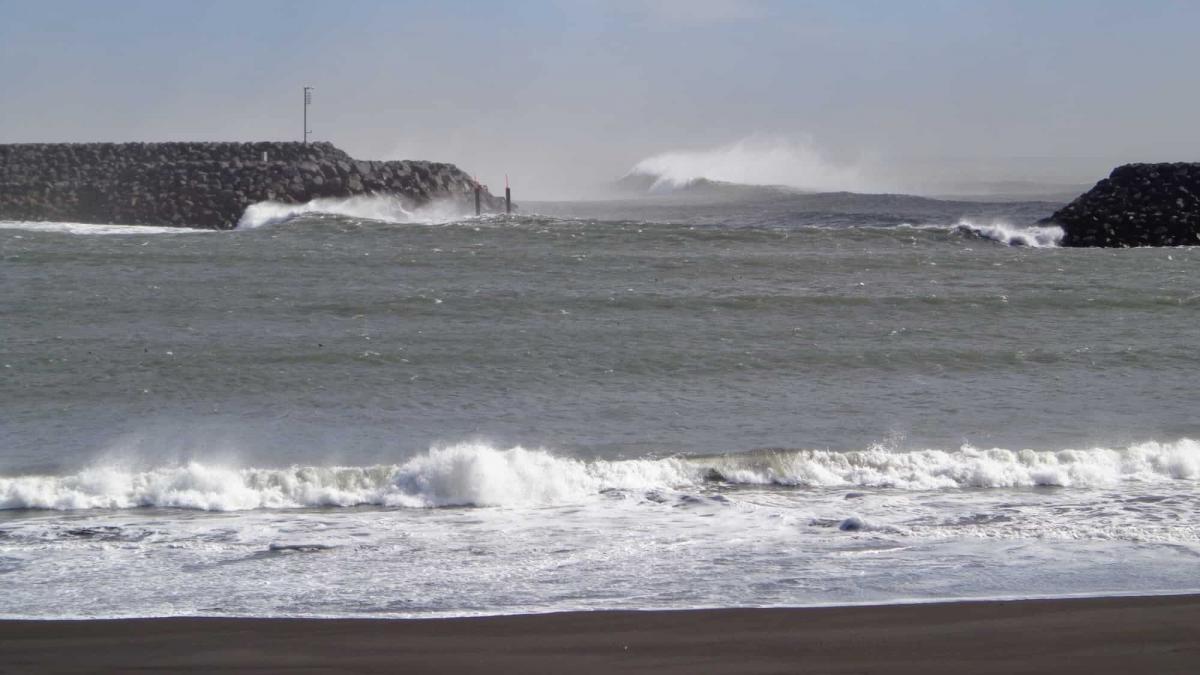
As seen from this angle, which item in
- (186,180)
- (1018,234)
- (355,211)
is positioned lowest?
(1018,234)

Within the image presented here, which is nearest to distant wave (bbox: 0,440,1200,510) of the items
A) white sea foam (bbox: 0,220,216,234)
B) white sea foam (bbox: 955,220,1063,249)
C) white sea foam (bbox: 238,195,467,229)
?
white sea foam (bbox: 955,220,1063,249)

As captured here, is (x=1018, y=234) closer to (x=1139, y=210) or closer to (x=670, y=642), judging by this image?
(x=1139, y=210)

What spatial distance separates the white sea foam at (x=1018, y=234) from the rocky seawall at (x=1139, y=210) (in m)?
0.31

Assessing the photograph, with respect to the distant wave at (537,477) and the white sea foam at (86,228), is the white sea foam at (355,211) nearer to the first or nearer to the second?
the white sea foam at (86,228)

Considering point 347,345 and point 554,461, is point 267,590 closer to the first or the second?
point 554,461

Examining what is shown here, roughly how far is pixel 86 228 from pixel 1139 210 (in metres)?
23.0

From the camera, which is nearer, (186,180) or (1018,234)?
(1018,234)

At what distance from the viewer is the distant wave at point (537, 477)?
786 centimetres

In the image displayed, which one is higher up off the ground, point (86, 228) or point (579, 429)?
point (86, 228)

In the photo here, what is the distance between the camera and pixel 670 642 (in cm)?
489

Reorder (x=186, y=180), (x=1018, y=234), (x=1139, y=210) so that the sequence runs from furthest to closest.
Answer: (x=186, y=180) → (x=1139, y=210) → (x=1018, y=234)

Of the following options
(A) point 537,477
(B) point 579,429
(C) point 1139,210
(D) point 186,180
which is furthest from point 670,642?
(D) point 186,180

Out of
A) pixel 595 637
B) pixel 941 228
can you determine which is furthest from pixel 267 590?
pixel 941 228

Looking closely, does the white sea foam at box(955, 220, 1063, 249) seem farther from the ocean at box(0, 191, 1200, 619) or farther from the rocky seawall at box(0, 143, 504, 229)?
the rocky seawall at box(0, 143, 504, 229)
